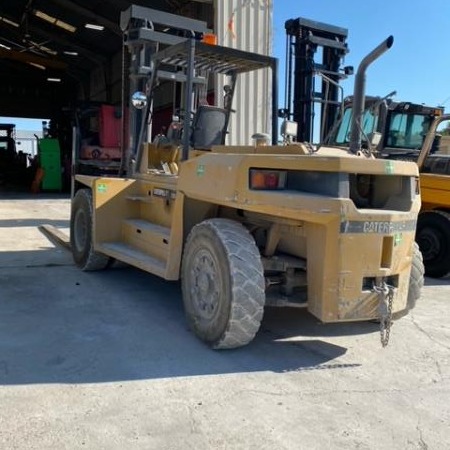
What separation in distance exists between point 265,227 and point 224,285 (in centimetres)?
83

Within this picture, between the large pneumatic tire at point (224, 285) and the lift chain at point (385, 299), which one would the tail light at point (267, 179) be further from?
the lift chain at point (385, 299)

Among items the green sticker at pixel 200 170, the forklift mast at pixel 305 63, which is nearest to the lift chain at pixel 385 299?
the green sticker at pixel 200 170

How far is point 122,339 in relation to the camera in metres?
4.35

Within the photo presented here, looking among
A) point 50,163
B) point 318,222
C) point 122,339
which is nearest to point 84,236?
point 122,339

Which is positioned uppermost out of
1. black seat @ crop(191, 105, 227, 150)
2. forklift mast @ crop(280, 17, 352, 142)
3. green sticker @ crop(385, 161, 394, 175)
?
forklift mast @ crop(280, 17, 352, 142)

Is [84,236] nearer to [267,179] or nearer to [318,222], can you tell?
[267,179]

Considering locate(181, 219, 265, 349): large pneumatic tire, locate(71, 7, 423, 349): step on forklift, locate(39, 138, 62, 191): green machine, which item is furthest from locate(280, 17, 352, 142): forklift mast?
locate(39, 138, 62, 191): green machine

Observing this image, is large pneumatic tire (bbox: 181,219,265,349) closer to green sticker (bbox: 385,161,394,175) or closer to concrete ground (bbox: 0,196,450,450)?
concrete ground (bbox: 0,196,450,450)

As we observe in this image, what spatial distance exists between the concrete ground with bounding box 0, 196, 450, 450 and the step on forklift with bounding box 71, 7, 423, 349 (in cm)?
32

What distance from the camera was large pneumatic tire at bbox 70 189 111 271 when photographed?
6621 mm

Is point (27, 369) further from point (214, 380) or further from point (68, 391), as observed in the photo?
point (214, 380)

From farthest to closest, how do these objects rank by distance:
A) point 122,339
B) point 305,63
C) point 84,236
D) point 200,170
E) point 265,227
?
1. point 305,63
2. point 84,236
3. point 265,227
4. point 200,170
5. point 122,339

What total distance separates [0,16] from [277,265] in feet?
70.0

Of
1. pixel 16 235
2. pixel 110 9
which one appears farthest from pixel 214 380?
→ pixel 110 9
